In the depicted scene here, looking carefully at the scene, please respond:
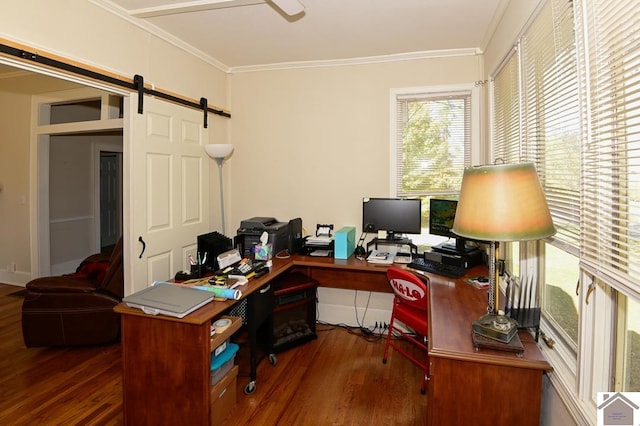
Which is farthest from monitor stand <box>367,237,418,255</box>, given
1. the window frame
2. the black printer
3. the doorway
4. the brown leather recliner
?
the doorway

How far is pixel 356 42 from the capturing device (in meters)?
3.05

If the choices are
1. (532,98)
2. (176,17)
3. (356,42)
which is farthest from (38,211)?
(532,98)

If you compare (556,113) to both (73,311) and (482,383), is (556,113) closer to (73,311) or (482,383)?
(482,383)

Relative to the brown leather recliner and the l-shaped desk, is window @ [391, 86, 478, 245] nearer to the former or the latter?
the l-shaped desk

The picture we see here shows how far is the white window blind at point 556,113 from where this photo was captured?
4.56 feet

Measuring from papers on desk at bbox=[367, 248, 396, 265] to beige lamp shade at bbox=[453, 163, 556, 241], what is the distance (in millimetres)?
1704

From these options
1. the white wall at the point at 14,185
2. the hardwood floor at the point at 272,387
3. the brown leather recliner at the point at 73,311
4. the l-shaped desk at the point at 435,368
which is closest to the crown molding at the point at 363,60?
the l-shaped desk at the point at 435,368

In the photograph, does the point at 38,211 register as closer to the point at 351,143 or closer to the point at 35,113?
the point at 35,113

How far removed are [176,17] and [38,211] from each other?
146 inches

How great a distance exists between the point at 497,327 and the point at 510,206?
1.82ft

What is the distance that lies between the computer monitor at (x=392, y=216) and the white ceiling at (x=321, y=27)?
141 centimetres

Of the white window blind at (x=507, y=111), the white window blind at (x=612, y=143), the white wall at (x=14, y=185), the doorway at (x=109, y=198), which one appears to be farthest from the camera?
the doorway at (x=109, y=198)

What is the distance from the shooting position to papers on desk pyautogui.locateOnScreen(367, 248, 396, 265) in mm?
3002

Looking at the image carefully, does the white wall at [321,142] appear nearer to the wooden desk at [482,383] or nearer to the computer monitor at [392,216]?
the computer monitor at [392,216]
